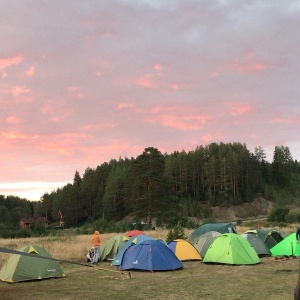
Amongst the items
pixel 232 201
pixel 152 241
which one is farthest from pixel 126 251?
pixel 232 201

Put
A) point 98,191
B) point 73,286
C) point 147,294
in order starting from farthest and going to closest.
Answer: point 98,191
point 73,286
point 147,294

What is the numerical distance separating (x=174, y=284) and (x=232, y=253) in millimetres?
5078

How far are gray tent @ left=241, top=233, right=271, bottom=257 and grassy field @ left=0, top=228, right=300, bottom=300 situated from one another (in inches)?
122

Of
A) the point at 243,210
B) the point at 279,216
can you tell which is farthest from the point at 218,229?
the point at 243,210

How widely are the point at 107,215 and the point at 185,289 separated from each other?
69763 millimetres

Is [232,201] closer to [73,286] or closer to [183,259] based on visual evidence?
[183,259]

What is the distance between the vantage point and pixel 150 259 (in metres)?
16.0

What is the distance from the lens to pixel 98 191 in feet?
336

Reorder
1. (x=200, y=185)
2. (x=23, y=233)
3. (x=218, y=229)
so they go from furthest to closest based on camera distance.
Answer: (x=200, y=185) → (x=23, y=233) → (x=218, y=229)

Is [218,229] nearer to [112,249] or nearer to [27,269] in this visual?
[112,249]

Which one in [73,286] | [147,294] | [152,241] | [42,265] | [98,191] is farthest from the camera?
[98,191]

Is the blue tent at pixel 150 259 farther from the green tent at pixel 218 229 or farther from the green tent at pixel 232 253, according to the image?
the green tent at pixel 218 229

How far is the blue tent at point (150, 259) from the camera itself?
1595 centimetres

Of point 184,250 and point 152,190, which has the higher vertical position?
point 152,190
